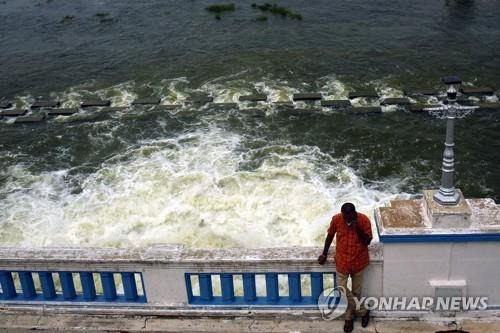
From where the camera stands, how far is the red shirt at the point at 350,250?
542 centimetres

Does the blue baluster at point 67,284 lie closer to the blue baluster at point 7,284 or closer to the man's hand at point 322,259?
the blue baluster at point 7,284

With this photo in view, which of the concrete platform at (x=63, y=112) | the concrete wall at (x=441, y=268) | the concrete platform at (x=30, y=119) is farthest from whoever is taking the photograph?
the concrete platform at (x=63, y=112)

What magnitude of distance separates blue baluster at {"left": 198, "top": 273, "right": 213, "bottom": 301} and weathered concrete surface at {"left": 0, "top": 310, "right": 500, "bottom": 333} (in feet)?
0.70

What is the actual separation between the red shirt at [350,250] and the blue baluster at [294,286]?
20.8 inches

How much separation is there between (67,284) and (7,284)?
768 mm

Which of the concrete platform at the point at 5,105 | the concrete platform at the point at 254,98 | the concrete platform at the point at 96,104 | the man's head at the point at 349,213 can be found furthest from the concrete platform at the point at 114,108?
the man's head at the point at 349,213

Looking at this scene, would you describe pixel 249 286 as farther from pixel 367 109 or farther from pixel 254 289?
pixel 367 109

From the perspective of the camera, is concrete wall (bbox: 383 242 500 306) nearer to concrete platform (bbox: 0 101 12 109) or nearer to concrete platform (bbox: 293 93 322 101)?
concrete platform (bbox: 293 93 322 101)

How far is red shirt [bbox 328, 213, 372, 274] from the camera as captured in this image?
5.42 meters

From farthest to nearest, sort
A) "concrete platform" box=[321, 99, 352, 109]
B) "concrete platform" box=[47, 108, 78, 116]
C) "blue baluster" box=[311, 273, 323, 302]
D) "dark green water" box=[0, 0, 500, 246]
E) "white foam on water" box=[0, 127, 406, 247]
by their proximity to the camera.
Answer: "concrete platform" box=[47, 108, 78, 116] < "concrete platform" box=[321, 99, 352, 109] < "dark green water" box=[0, 0, 500, 246] < "white foam on water" box=[0, 127, 406, 247] < "blue baluster" box=[311, 273, 323, 302]

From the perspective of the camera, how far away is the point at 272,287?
5.92 meters

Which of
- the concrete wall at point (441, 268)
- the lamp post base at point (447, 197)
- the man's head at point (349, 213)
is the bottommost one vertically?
the concrete wall at point (441, 268)

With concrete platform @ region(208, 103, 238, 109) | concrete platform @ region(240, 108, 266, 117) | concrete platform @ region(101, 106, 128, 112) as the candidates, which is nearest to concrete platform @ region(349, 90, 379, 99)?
concrete platform @ region(240, 108, 266, 117)

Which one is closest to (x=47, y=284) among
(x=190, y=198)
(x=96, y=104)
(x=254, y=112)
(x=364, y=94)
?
(x=190, y=198)
